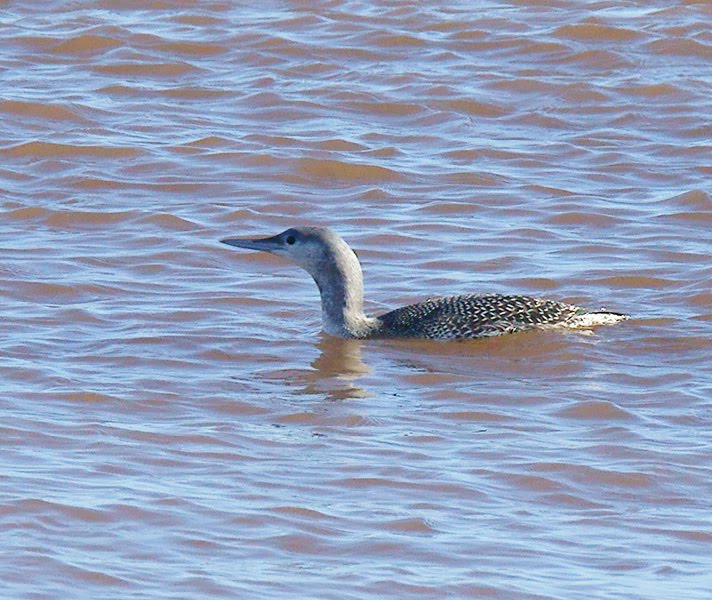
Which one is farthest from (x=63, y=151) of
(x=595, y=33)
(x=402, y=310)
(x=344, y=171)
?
(x=595, y=33)

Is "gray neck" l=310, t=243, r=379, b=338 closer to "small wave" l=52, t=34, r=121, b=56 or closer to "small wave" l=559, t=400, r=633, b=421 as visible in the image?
"small wave" l=559, t=400, r=633, b=421

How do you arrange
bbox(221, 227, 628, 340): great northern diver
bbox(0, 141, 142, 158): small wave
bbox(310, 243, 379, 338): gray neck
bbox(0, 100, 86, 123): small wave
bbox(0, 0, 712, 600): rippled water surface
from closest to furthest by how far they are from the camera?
1. bbox(0, 0, 712, 600): rippled water surface
2. bbox(221, 227, 628, 340): great northern diver
3. bbox(310, 243, 379, 338): gray neck
4. bbox(0, 141, 142, 158): small wave
5. bbox(0, 100, 86, 123): small wave

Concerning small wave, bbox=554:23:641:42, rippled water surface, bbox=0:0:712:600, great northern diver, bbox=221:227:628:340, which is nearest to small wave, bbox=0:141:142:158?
rippled water surface, bbox=0:0:712:600

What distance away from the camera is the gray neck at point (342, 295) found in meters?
9.80

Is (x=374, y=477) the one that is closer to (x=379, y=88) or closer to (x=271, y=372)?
(x=271, y=372)

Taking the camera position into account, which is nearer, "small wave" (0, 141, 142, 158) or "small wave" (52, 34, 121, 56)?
"small wave" (0, 141, 142, 158)

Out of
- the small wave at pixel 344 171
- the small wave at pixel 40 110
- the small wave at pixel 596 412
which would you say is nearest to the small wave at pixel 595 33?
the small wave at pixel 344 171

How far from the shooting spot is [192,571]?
617 cm

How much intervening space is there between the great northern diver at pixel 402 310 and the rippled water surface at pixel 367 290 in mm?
88

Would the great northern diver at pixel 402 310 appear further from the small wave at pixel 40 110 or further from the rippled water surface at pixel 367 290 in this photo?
the small wave at pixel 40 110

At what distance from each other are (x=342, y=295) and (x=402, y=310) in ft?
1.03

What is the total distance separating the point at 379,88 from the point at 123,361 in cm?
570

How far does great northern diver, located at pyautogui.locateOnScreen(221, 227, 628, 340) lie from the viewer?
376 inches

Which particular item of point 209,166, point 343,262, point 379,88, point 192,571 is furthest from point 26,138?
point 192,571
